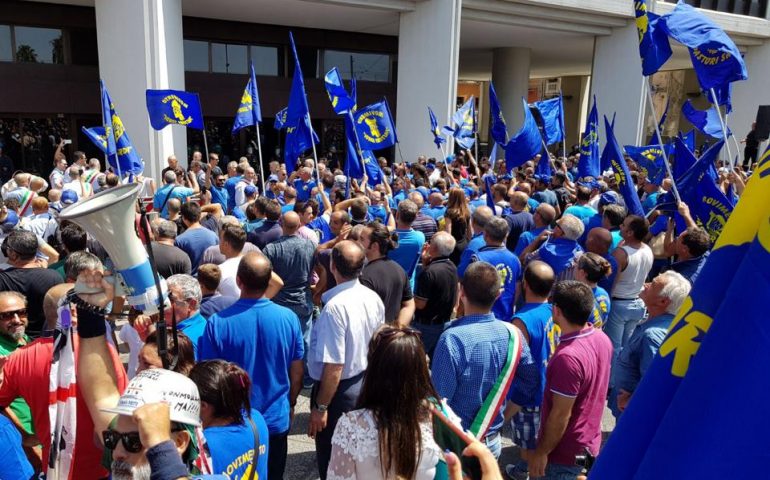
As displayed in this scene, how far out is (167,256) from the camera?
203 inches

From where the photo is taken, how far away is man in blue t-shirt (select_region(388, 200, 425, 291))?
5.86m

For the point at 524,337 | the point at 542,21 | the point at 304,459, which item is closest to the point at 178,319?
the point at 304,459

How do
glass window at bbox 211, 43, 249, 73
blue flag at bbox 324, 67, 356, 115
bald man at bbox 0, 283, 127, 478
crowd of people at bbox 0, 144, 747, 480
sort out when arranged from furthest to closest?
glass window at bbox 211, 43, 249, 73
blue flag at bbox 324, 67, 356, 115
bald man at bbox 0, 283, 127, 478
crowd of people at bbox 0, 144, 747, 480

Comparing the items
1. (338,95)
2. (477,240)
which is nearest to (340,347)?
(477,240)

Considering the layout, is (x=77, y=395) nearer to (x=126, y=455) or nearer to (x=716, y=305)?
(x=126, y=455)

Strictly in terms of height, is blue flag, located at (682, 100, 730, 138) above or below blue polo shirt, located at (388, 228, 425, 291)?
above

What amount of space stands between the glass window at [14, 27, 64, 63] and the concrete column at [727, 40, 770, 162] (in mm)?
28322

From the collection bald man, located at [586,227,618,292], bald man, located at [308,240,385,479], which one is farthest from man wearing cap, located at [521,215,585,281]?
bald man, located at [308,240,385,479]

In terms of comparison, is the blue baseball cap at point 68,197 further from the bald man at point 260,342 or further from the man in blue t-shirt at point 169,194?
the bald man at point 260,342

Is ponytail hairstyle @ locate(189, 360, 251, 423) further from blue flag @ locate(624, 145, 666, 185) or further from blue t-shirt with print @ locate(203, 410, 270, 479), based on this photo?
blue flag @ locate(624, 145, 666, 185)

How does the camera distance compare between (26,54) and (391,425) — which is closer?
(391,425)

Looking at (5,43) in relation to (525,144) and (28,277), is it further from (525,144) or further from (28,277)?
(28,277)

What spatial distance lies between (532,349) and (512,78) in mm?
26258

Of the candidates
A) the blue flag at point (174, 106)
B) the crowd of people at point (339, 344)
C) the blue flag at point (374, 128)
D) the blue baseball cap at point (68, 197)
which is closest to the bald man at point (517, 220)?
the crowd of people at point (339, 344)
